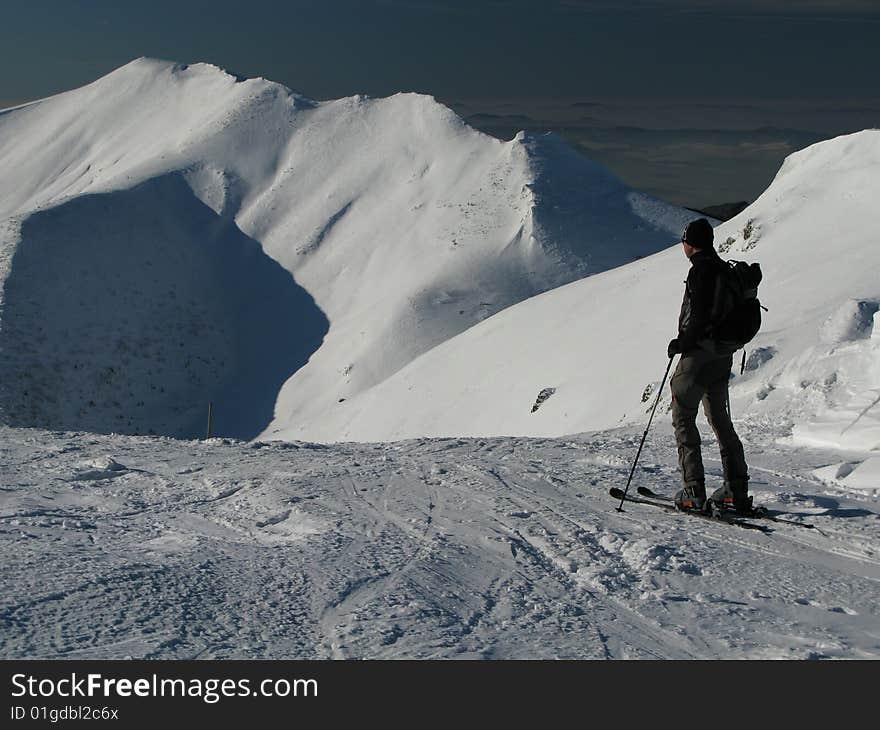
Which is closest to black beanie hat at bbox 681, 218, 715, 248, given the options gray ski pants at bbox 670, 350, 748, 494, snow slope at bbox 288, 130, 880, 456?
gray ski pants at bbox 670, 350, 748, 494

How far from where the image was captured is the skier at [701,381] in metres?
7.32

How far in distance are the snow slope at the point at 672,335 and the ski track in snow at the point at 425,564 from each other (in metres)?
2.55

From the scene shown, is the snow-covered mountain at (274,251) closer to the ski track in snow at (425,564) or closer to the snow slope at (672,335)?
the snow slope at (672,335)

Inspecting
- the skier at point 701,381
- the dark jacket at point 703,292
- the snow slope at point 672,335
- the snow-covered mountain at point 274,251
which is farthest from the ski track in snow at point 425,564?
the snow-covered mountain at point 274,251

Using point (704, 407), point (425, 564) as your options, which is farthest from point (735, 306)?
point (425, 564)

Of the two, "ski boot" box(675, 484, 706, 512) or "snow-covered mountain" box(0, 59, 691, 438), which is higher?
"snow-covered mountain" box(0, 59, 691, 438)

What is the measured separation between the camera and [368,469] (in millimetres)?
10250

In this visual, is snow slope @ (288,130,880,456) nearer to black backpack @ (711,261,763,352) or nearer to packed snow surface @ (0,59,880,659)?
packed snow surface @ (0,59,880,659)

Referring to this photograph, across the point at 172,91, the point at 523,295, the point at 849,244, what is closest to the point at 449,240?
the point at 523,295

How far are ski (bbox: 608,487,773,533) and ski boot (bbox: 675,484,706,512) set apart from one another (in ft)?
0.14

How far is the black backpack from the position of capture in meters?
7.29

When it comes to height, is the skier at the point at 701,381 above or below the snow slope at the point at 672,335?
below

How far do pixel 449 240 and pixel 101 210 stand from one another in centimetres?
2257

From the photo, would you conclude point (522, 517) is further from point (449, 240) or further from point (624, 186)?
point (624, 186)
